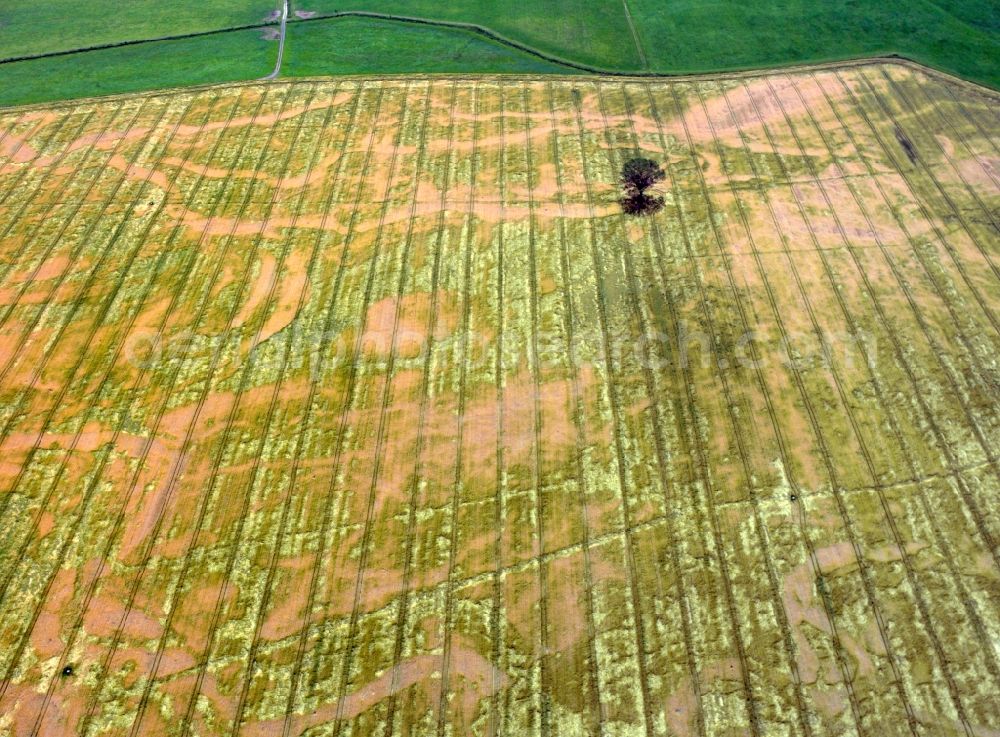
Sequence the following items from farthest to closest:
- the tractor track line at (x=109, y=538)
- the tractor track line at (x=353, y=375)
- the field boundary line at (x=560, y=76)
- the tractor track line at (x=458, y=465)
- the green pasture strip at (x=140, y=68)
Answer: the green pasture strip at (x=140, y=68) < the field boundary line at (x=560, y=76) < the tractor track line at (x=353, y=375) < the tractor track line at (x=109, y=538) < the tractor track line at (x=458, y=465)

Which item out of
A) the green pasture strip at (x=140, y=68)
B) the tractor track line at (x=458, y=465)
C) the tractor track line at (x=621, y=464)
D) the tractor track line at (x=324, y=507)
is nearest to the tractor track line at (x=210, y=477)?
the tractor track line at (x=324, y=507)

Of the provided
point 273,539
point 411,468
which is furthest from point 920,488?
point 273,539

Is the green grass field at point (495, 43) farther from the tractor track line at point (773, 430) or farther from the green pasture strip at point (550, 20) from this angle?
the tractor track line at point (773, 430)

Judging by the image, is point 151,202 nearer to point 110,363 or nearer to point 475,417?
point 110,363

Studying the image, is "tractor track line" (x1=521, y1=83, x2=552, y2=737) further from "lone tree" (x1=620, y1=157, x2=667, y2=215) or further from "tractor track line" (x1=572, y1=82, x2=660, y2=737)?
"lone tree" (x1=620, y1=157, x2=667, y2=215)

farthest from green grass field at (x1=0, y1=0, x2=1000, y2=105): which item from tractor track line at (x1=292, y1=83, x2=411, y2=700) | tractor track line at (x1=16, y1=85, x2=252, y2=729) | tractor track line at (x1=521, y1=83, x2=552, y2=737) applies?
tractor track line at (x1=16, y1=85, x2=252, y2=729)

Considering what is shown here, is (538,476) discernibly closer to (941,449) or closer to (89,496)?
(941,449)

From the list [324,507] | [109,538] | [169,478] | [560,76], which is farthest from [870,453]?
[560,76]
